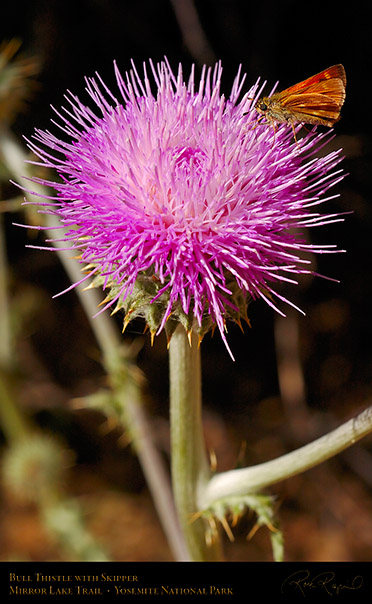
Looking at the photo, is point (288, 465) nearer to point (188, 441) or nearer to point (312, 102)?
point (188, 441)

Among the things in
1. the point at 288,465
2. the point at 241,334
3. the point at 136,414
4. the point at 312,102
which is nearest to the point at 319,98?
the point at 312,102

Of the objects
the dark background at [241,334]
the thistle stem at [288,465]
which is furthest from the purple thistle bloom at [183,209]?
the dark background at [241,334]

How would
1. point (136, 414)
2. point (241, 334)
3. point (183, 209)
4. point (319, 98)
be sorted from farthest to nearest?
point (241, 334)
point (136, 414)
point (319, 98)
point (183, 209)

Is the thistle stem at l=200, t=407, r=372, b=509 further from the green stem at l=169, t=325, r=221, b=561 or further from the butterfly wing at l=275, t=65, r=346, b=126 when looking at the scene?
the butterfly wing at l=275, t=65, r=346, b=126

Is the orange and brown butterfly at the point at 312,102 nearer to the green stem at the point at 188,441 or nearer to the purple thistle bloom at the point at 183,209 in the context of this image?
the purple thistle bloom at the point at 183,209

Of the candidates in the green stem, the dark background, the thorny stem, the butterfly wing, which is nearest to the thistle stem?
the green stem
